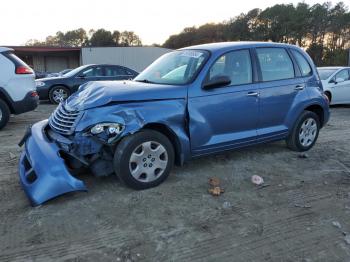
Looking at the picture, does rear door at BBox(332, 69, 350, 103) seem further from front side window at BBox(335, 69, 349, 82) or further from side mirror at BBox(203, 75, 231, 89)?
side mirror at BBox(203, 75, 231, 89)

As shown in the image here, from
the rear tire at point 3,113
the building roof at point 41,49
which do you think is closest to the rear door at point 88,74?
the rear tire at point 3,113

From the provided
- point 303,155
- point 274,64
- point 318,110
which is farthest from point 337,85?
point 274,64

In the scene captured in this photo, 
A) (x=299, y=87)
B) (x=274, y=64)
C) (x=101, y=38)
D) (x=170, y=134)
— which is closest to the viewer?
(x=170, y=134)

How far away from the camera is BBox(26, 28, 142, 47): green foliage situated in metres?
87.6

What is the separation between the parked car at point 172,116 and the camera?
13.2ft

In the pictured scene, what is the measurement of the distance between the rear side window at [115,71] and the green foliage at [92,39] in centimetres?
7547

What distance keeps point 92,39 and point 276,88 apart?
89.0 m

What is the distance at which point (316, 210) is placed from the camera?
3943 mm

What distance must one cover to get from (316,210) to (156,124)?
6.78ft

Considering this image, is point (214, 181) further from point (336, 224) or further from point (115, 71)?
point (115, 71)

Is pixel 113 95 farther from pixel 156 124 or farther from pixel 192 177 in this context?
pixel 192 177

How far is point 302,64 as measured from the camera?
581cm

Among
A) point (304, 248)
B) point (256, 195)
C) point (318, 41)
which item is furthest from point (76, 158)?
point (318, 41)

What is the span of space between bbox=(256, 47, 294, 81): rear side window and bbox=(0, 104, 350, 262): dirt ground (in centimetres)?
138
